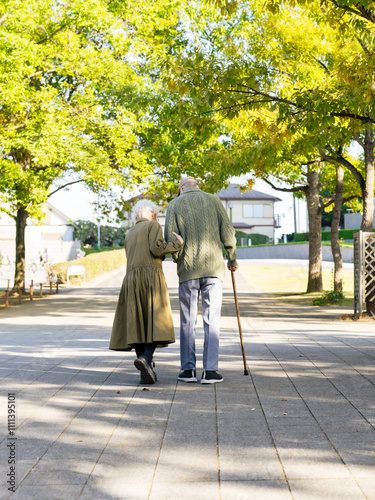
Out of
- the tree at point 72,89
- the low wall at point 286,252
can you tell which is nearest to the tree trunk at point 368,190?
the tree at point 72,89

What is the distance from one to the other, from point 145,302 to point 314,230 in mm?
13334

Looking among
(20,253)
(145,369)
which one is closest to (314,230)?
(20,253)

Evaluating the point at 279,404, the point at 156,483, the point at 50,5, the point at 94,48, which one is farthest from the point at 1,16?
the point at 156,483

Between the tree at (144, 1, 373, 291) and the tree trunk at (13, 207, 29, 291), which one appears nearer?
the tree at (144, 1, 373, 291)

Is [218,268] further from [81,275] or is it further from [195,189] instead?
[81,275]

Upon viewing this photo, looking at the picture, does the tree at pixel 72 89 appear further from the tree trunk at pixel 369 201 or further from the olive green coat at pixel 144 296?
the olive green coat at pixel 144 296

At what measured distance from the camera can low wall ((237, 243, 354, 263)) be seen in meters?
43.5

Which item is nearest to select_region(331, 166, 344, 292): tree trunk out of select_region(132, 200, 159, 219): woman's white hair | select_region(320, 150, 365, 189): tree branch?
select_region(320, 150, 365, 189): tree branch

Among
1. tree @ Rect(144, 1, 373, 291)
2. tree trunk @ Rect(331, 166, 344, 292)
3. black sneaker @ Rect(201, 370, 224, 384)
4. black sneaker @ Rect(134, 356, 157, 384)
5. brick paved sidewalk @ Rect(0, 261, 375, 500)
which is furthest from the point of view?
tree trunk @ Rect(331, 166, 344, 292)

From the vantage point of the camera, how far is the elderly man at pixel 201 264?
584cm

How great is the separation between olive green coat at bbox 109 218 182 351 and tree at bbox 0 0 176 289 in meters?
9.64

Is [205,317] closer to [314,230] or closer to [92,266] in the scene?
[314,230]

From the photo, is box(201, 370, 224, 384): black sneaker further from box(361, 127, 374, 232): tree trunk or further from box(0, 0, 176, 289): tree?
box(0, 0, 176, 289): tree

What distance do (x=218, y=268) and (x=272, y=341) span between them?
342cm
